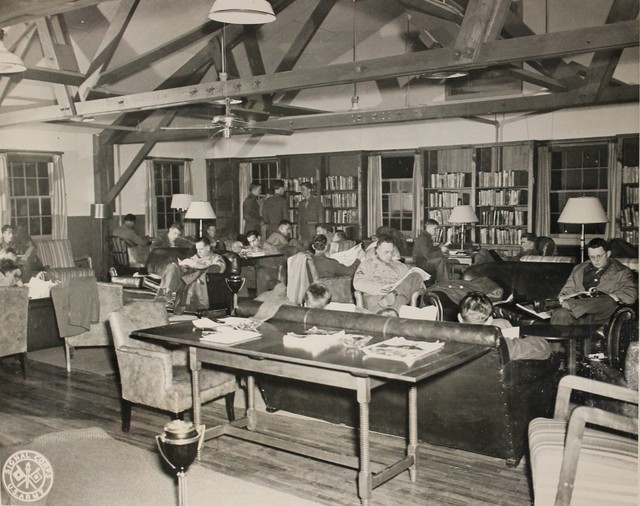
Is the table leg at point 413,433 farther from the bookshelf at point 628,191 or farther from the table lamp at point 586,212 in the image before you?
the bookshelf at point 628,191

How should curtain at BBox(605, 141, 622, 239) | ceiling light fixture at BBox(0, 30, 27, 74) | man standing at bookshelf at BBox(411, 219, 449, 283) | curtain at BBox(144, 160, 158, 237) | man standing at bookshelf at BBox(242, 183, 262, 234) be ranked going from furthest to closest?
curtain at BBox(144, 160, 158, 237)
man standing at bookshelf at BBox(242, 183, 262, 234)
curtain at BBox(605, 141, 622, 239)
man standing at bookshelf at BBox(411, 219, 449, 283)
ceiling light fixture at BBox(0, 30, 27, 74)

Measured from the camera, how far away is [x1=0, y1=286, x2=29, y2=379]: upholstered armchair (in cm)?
594

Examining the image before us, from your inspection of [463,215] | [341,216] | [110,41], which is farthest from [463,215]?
[110,41]

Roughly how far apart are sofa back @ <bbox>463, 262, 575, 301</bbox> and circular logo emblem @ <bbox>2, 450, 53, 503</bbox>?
5.61m

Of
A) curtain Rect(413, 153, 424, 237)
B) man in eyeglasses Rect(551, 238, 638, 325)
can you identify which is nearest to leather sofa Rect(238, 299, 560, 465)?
man in eyeglasses Rect(551, 238, 638, 325)

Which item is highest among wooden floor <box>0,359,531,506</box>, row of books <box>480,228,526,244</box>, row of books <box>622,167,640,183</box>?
row of books <box>622,167,640,183</box>

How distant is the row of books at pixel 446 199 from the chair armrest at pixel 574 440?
30.3 ft

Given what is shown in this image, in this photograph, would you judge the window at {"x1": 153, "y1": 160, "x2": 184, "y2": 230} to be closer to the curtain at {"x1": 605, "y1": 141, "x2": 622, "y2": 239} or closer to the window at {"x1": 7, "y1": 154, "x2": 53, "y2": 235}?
the window at {"x1": 7, "y1": 154, "x2": 53, "y2": 235}

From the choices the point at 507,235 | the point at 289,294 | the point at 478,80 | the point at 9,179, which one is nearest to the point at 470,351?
the point at 289,294

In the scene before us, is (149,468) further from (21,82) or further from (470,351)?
(21,82)

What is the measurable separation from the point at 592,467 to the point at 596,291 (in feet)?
12.2

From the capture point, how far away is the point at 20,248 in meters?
11.3

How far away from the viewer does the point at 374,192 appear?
41.9ft

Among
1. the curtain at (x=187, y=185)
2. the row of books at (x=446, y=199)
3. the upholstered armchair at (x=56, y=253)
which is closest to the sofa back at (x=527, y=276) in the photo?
the row of books at (x=446, y=199)
